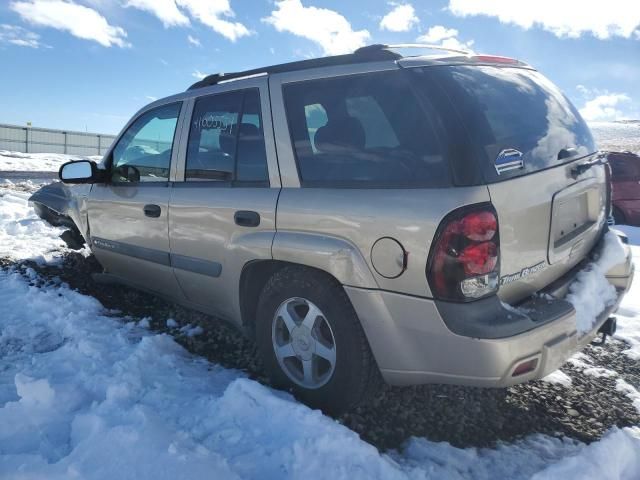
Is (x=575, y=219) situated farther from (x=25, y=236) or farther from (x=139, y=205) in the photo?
(x=25, y=236)

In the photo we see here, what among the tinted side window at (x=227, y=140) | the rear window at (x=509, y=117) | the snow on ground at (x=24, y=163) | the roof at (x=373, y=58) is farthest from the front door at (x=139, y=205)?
the snow on ground at (x=24, y=163)

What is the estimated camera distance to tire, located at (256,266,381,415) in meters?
2.41

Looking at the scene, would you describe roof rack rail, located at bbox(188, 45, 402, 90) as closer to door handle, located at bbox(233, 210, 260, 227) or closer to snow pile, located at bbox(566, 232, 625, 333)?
door handle, located at bbox(233, 210, 260, 227)

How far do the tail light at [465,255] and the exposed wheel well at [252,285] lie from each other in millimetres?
1004

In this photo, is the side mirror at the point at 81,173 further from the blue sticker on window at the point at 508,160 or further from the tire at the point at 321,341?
the blue sticker on window at the point at 508,160

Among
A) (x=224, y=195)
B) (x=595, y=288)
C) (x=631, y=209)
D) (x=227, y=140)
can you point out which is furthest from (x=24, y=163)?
(x=595, y=288)

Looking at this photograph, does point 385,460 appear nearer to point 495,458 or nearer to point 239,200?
point 495,458

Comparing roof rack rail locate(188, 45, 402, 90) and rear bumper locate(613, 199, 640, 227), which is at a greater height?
roof rack rail locate(188, 45, 402, 90)

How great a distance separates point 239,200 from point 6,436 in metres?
1.63

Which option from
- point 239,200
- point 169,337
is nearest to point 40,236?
point 169,337

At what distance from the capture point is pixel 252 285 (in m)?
2.96

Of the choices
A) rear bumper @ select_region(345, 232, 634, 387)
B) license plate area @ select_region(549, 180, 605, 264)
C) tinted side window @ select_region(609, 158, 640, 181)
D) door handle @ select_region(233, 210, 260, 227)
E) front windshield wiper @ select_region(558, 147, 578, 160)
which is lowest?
rear bumper @ select_region(345, 232, 634, 387)

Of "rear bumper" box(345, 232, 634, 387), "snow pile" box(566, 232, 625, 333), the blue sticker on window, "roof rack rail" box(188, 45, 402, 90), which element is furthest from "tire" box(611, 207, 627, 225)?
"roof rack rail" box(188, 45, 402, 90)

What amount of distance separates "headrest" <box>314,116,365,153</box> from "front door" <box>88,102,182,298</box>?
1372 mm
